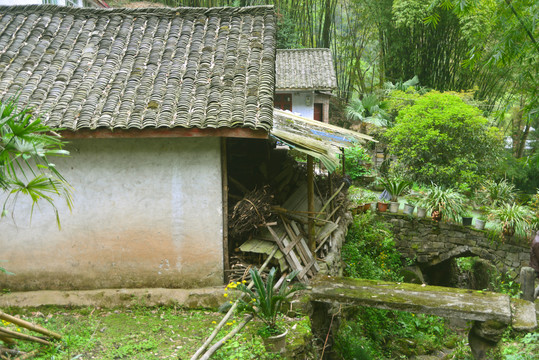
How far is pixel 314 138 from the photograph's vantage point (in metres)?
7.18

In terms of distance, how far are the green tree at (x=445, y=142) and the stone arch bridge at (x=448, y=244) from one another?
149 cm

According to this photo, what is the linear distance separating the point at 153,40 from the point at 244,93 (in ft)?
8.06

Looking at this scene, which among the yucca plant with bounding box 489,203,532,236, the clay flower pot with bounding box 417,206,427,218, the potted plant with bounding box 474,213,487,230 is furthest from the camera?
the clay flower pot with bounding box 417,206,427,218

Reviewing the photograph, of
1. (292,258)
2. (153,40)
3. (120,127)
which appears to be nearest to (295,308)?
(292,258)

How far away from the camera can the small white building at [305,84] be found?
19.6 meters

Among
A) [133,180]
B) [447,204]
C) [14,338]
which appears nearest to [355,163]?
[447,204]

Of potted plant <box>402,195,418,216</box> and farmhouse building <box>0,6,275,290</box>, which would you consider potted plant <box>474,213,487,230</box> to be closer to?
potted plant <box>402,195,418,216</box>

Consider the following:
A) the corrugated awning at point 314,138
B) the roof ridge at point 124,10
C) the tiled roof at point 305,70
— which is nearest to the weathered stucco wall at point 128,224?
the corrugated awning at point 314,138

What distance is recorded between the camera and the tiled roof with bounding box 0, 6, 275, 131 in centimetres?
625

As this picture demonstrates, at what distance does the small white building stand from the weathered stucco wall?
13241mm

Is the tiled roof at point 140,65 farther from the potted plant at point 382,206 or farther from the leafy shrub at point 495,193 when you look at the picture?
the leafy shrub at point 495,193

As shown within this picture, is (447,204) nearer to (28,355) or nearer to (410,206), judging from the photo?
(410,206)

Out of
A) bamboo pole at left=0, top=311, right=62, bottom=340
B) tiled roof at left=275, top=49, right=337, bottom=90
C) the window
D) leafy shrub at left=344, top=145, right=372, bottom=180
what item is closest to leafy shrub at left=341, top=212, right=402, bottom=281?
leafy shrub at left=344, top=145, right=372, bottom=180

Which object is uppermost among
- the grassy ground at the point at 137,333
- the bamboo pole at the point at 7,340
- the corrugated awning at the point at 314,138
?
the corrugated awning at the point at 314,138
